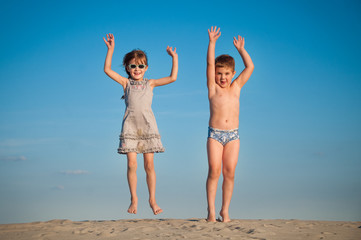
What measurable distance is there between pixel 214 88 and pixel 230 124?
2.43ft

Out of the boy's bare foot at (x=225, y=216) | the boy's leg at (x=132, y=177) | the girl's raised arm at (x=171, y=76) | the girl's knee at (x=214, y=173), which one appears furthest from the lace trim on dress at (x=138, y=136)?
the boy's bare foot at (x=225, y=216)

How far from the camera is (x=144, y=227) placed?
7.30m

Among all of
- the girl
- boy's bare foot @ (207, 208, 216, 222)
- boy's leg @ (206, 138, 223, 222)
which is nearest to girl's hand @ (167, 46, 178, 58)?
the girl

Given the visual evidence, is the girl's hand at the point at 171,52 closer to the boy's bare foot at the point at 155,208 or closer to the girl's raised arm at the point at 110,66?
the girl's raised arm at the point at 110,66

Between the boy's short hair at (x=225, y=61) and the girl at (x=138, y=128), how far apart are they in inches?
33.4

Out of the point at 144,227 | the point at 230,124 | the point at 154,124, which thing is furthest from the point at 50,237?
the point at 230,124

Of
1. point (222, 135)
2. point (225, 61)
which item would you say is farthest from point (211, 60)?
point (222, 135)

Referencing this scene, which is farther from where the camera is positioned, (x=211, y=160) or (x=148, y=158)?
(x=148, y=158)

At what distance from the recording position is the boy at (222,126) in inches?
299

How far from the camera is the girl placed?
805 centimetres

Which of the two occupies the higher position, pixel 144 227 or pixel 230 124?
pixel 230 124

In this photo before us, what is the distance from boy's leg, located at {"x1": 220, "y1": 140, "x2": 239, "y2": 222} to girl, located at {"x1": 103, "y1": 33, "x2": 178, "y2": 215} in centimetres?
123

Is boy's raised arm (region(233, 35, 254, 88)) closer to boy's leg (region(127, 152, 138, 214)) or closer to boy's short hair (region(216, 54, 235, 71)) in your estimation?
boy's short hair (region(216, 54, 235, 71))

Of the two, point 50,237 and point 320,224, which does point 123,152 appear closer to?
point 50,237
